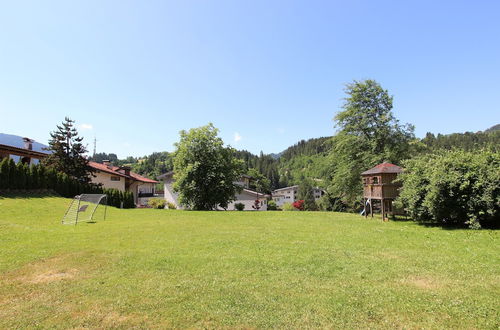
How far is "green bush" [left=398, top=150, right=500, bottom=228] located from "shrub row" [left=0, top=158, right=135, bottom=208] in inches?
1119

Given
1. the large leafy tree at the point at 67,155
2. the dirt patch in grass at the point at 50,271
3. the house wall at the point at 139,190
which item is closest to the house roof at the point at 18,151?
the large leafy tree at the point at 67,155

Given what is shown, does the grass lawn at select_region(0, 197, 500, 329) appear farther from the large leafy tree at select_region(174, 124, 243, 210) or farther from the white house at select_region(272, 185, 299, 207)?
the white house at select_region(272, 185, 299, 207)

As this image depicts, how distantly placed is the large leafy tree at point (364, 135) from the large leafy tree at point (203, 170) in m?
11.8

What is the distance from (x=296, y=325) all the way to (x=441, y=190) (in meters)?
12.5

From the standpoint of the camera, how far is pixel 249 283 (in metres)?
5.46

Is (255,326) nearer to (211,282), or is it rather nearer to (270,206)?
(211,282)

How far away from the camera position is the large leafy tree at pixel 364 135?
26.7 m

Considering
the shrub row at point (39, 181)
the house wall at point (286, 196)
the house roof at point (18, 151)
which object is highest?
the house roof at point (18, 151)

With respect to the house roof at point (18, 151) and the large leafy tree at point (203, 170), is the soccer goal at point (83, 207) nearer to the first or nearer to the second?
the large leafy tree at point (203, 170)

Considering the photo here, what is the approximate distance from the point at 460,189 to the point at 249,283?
466 inches

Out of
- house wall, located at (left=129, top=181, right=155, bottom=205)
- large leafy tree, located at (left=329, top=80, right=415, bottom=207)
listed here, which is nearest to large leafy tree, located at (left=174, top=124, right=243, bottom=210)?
large leafy tree, located at (left=329, top=80, right=415, bottom=207)

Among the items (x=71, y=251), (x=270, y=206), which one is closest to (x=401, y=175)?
(x=71, y=251)

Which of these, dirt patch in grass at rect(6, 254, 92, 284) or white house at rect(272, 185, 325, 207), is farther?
white house at rect(272, 185, 325, 207)

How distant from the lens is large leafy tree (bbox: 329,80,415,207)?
26717 millimetres
